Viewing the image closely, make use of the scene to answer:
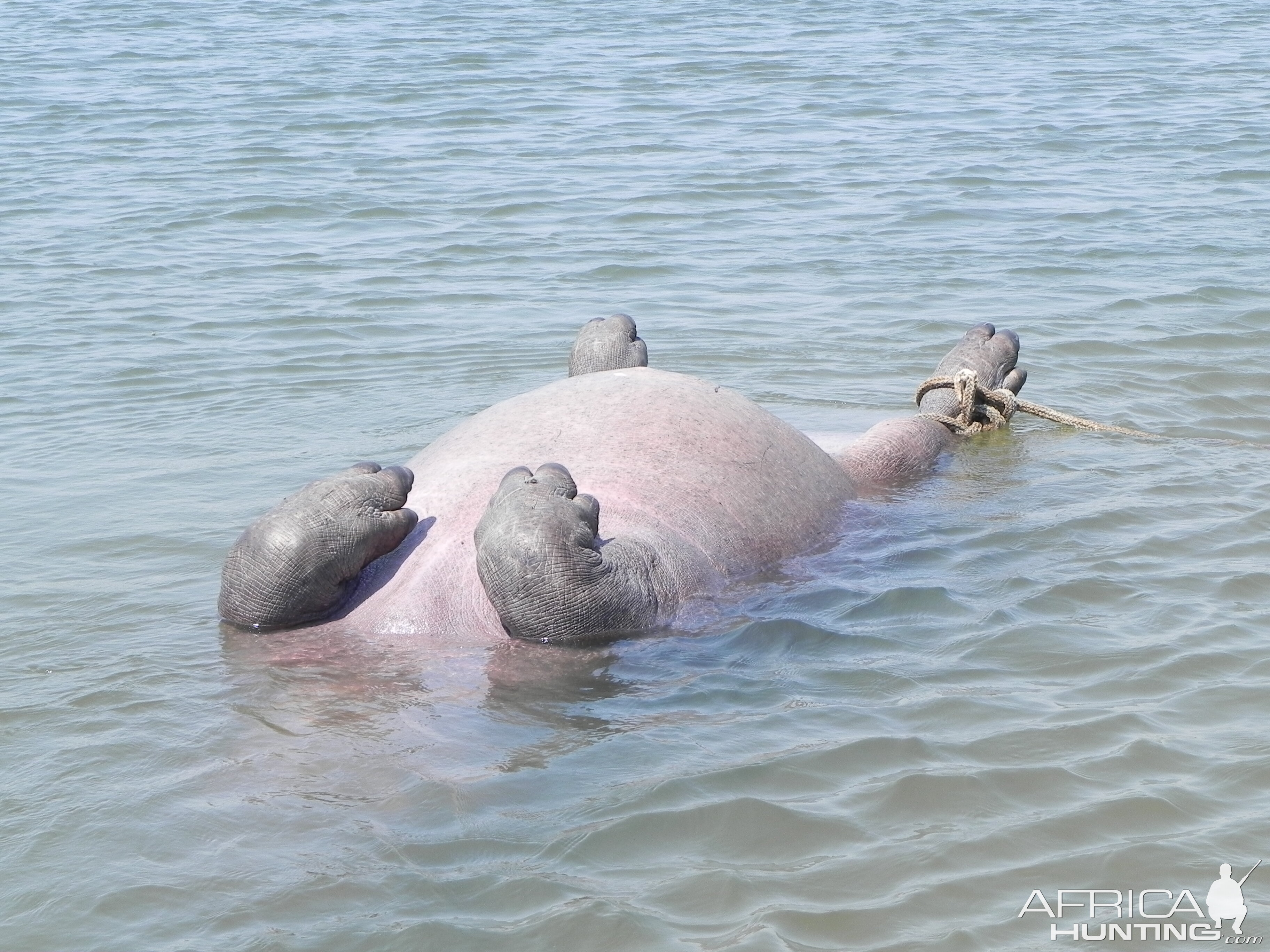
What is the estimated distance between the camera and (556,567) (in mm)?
5215

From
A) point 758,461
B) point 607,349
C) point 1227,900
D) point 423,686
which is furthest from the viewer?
point 607,349

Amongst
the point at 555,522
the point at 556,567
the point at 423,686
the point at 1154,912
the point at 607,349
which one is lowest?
the point at 1154,912

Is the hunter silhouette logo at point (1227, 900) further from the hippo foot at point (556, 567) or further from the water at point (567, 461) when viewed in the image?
the hippo foot at point (556, 567)

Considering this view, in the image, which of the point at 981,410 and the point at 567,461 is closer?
the point at 567,461

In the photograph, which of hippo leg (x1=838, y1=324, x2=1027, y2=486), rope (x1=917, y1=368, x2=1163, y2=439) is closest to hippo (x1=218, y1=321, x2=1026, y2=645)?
hippo leg (x1=838, y1=324, x2=1027, y2=486)

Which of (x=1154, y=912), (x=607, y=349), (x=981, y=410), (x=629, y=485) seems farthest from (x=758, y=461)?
(x=1154, y=912)

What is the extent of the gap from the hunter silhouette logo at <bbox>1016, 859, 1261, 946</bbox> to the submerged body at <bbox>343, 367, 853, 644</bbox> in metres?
1.99

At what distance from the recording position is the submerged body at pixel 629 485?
558cm

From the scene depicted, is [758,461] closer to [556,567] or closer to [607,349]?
[607,349]

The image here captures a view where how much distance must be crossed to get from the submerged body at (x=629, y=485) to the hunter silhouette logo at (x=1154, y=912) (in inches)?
78.5

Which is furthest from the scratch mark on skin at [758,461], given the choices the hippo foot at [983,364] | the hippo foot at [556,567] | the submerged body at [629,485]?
the hippo foot at [983,364]

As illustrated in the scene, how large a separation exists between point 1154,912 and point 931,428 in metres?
4.25

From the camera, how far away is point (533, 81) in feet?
67.6

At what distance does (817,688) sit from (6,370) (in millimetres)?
6606
